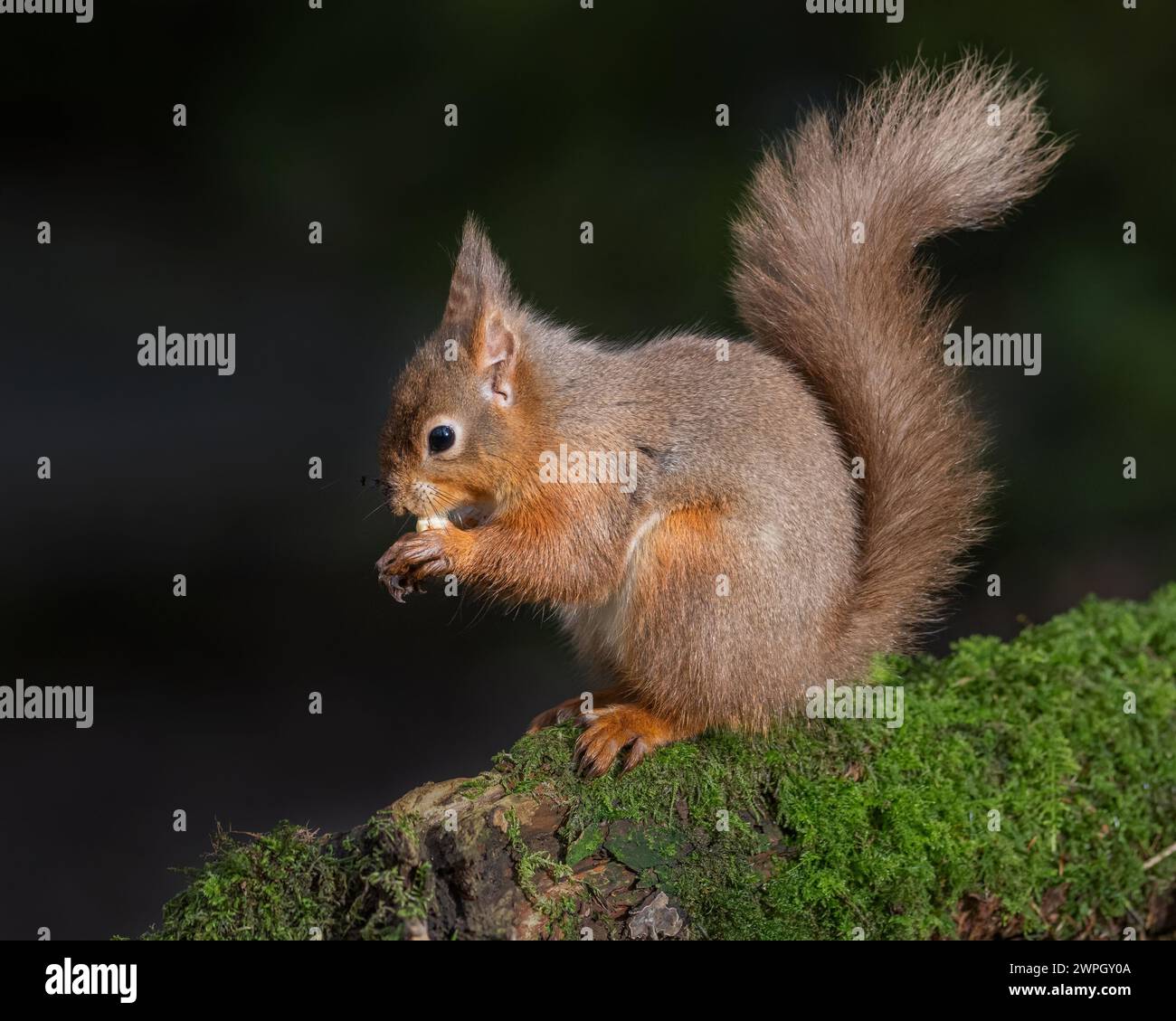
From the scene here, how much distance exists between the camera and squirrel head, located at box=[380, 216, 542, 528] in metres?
2.45

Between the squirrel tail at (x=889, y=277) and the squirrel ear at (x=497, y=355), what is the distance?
1.79ft

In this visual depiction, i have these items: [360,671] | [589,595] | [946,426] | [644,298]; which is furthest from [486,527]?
[360,671]

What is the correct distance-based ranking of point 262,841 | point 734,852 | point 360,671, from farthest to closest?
point 360,671
point 734,852
point 262,841

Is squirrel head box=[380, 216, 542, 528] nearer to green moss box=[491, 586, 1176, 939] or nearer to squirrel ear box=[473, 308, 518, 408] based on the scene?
squirrel ear box=[473, 308, 518, 408]

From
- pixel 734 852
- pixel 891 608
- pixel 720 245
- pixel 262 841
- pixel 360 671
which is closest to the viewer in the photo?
pixel 262 841

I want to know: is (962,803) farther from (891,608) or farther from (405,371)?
(405,371)

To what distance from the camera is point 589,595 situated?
8.06 ft

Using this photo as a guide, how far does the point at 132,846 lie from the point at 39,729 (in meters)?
0.77

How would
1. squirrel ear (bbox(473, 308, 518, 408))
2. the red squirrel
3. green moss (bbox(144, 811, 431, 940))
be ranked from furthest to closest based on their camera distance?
squirrel ear (bbox(473, 308, 518, 408)) < the red squirrel < green moss (bbox(144, 811, 431, 940))

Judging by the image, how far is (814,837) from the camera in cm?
221

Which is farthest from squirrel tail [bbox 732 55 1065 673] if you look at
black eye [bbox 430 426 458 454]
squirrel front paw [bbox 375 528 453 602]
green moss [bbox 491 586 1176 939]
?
squirrel front paw [bbox 375 528 453 602]

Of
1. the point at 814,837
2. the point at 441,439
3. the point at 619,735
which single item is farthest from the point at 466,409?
the point at 814,837

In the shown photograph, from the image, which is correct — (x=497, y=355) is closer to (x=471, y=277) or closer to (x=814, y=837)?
(x=471, y=277)

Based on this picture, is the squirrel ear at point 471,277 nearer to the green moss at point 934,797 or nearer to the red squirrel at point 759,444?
the red squirrel at point 759,444
